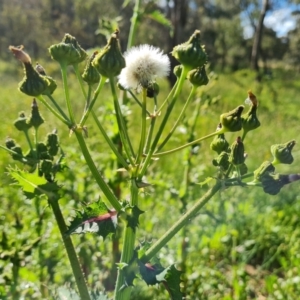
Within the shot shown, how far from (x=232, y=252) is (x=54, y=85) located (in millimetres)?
1576

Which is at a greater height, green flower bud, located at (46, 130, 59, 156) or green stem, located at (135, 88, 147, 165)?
green flower bud, located at (46, 130, 59, 156)

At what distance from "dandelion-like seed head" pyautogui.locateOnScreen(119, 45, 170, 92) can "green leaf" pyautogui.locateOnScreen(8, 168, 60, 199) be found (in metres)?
0.31

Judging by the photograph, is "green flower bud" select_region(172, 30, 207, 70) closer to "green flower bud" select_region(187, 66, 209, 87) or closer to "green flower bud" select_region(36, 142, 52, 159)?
"green flower bud" select_region(187, 66, 209, 87)

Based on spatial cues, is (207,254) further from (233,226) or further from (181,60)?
(181,60)

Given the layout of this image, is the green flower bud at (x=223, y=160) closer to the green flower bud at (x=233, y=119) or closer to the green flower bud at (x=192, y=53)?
the green flower bud at (x=233, y=119)

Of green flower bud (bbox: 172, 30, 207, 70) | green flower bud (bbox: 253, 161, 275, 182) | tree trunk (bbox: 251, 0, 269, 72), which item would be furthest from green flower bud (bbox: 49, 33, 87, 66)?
tree trunk (bbox: 251, 0, 269, 72)

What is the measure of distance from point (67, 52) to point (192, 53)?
27 cm

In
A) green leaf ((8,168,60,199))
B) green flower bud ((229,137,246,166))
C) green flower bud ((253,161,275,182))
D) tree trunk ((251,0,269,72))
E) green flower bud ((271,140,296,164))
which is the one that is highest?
tree trunk ((251,0,269,72))

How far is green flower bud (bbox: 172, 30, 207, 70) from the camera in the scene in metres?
0.93

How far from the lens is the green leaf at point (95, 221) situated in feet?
3.19

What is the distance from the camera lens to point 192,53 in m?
0.93

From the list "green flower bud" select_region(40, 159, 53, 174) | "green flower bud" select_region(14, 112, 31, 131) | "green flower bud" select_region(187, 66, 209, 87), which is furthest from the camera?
"green flower bud" select_region(14, 112, 31, 131)

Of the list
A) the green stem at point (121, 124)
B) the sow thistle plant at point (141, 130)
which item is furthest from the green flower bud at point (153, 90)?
the green stem at point (121, 124)

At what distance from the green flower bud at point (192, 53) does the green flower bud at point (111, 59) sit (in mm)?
124
